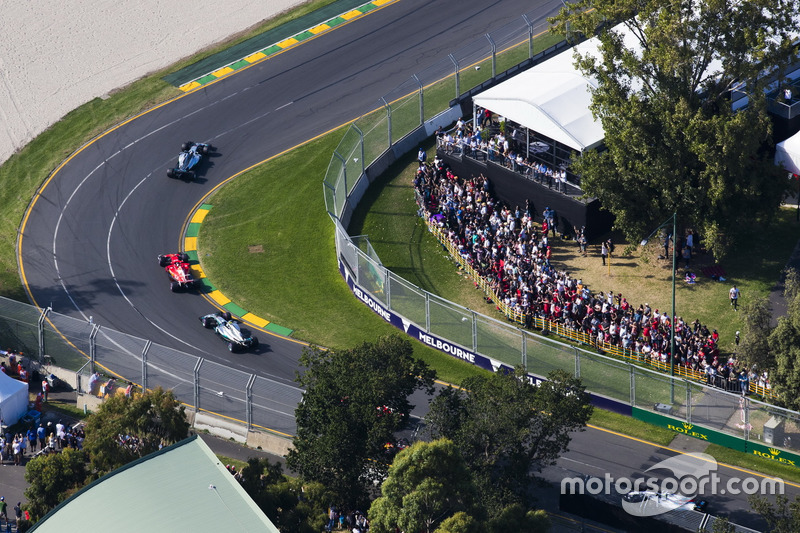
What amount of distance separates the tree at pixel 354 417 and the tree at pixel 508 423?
186 centimetres

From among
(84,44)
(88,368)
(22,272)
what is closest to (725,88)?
(88,368)

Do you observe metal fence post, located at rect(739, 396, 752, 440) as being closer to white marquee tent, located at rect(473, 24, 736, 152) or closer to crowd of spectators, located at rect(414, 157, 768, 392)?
crowd of spectators, located at rect(414, 157, 768, 392)

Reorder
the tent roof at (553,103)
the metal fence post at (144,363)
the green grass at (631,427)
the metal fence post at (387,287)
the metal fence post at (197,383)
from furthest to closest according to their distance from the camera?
the tent roof at (553,103), the metal fence post at (387,287), the metal fence post at (144,363), the metal fence post at (197,383), the green grass at (631,427)

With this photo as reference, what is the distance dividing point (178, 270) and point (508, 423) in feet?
83.0

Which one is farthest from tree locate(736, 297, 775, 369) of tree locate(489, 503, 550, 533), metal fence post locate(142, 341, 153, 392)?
metal fence post locate(142, 341, 153, 392)

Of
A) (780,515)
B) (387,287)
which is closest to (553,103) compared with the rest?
(387,287)

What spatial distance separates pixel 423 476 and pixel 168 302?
25.2 meters

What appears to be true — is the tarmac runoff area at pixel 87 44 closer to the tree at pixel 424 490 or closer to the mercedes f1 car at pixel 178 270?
the mercedes f1 car at pixel 178 270

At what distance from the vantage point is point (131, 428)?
46594 mm

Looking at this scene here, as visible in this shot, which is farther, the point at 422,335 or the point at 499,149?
the point at 499,149

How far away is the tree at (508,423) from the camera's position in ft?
145

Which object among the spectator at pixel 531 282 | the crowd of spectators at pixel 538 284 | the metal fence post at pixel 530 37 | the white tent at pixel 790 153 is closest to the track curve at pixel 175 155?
the metal fence post at pixel 530 37

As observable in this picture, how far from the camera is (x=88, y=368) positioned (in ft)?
185

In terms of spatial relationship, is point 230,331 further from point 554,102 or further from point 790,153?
point 790,153
